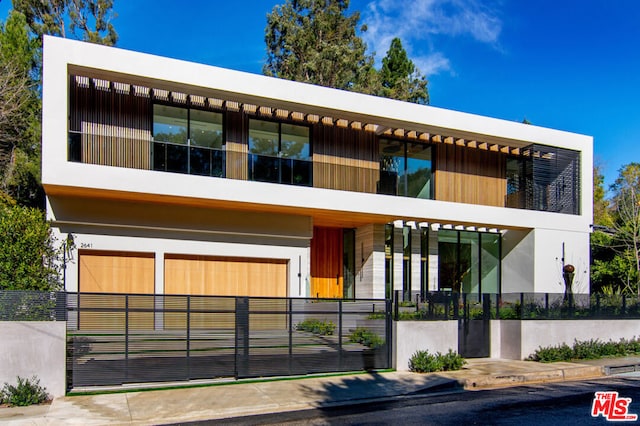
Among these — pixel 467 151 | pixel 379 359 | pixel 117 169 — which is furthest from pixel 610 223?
pixel 117 169

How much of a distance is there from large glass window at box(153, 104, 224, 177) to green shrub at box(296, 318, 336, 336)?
634cm

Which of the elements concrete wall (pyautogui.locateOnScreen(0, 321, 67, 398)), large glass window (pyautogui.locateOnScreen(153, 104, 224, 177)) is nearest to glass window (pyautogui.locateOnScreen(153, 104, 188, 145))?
large glass window (pyautogui.locateOnScreen(153, 104, 224, 177))

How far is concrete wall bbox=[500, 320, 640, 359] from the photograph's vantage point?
14742 millimetres

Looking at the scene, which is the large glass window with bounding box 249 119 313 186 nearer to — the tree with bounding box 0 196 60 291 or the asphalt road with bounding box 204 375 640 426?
the tree with bounding box 0 196 60 291

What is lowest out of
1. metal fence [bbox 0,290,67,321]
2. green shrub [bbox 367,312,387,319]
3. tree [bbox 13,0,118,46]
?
green shrub [bbox 367,312,387,319]

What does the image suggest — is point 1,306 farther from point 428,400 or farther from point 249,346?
point 428,400

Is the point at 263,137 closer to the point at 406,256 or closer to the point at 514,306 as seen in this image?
the point at 406,256

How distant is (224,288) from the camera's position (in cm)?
1722

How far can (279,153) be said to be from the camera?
1798 centimetres

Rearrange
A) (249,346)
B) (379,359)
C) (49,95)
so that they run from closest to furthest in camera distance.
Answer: (249,346) → (379,359) → (49,95)

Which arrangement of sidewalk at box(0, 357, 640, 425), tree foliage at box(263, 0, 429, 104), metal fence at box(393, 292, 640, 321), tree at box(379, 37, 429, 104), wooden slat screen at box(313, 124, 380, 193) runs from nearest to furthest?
sidewalk at box(0, 357, 640, 425) → metal fence at box(393, 292, 640, 321) → wooden slat screen at box(313, 124, 380, 193) → tree foliage at box(263, 0, 429, 104) → tree at box(379, 37, 429, 104)

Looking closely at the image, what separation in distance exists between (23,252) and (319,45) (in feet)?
88.1

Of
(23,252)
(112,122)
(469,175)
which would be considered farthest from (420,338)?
(112,122)

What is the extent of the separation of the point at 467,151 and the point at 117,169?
43.2ft
